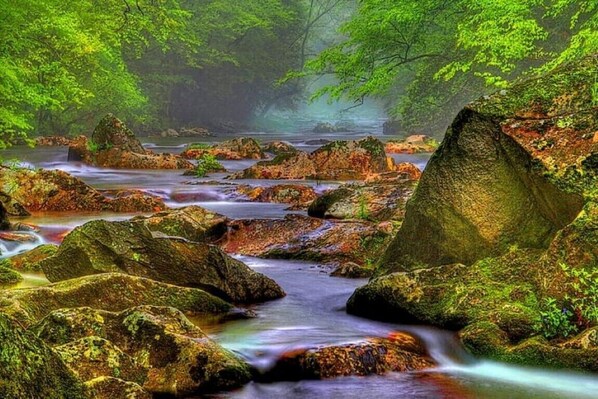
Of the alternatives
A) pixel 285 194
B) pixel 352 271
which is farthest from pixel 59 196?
pixel 352 271

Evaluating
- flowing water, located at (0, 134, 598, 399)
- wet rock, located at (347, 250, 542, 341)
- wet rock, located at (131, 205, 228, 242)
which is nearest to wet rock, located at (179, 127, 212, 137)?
wet rock, located at (131, 205, 228, 242)

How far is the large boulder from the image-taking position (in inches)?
199

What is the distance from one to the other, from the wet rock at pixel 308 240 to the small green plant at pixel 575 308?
3665 mm

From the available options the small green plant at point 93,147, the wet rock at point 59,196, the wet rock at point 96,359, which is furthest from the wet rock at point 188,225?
the small green plant at point 93,147

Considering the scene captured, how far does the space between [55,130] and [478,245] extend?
31.5 metres

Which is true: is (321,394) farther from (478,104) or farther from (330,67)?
(330,67)

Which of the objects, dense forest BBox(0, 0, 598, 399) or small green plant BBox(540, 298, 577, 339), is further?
small green plant BBox(540, 298, 577, 339)

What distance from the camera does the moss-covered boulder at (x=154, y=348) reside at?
13.6ft

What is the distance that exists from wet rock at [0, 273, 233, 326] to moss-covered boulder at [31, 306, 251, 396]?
0.72 meters

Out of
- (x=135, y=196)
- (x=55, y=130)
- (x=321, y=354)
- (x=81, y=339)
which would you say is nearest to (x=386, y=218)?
(x=135, y=196)

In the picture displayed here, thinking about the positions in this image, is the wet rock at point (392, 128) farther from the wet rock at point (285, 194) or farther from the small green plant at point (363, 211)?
the small green plant at point (363, 211)

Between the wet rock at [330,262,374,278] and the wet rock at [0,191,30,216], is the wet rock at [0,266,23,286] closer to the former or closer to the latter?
the wet rock at [330,262,374,278]

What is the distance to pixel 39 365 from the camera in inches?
101

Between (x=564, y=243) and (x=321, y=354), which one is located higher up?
(x=564, y=243)
